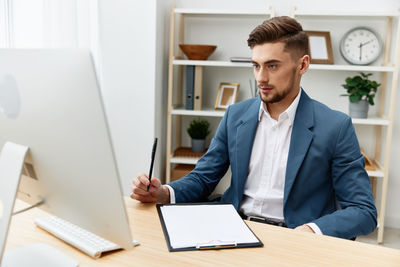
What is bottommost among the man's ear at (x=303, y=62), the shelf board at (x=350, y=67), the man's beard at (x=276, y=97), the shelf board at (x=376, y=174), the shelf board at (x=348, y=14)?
the shelf board at (x=376, y=174)

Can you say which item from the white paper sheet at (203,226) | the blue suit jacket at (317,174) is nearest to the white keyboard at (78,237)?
the white paper sheet at (203,226)

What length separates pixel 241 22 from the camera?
10.0 ft

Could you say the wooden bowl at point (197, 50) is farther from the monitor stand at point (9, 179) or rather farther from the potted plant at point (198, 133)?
the monitor stand at point (9, 179)

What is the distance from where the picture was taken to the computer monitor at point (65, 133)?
58cm

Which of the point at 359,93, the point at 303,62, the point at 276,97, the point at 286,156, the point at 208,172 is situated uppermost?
the point at 303,62

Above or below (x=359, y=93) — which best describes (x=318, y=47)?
above

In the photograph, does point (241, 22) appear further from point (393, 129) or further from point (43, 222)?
point (43, 222)

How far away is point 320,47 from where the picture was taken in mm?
2844

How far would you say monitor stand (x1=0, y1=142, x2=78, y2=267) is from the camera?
713 millimetres

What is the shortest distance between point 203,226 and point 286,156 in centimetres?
55

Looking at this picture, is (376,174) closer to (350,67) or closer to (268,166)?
(350,67)

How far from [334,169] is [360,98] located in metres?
1.55

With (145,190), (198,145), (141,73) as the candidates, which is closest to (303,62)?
(145,190)

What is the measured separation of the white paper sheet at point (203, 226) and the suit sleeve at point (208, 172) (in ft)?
0.85
